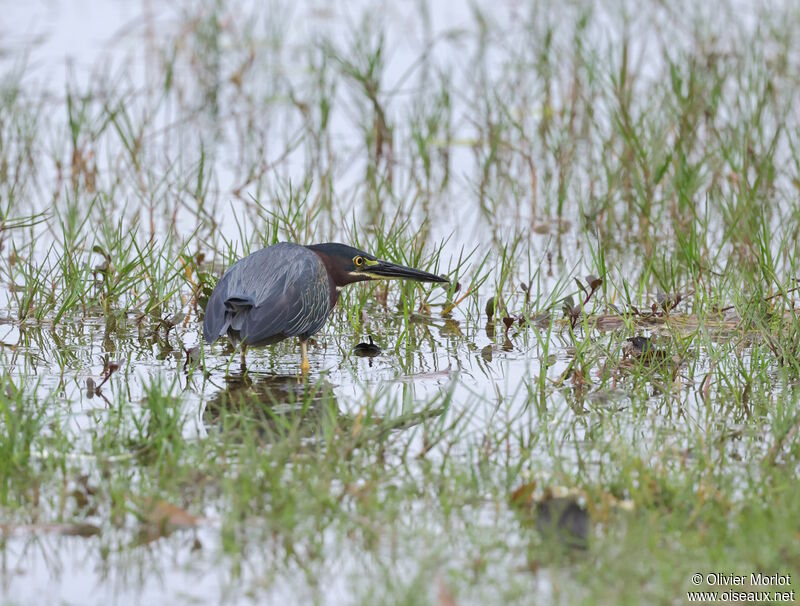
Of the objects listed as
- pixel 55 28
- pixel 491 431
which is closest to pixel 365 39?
pixel 55 28

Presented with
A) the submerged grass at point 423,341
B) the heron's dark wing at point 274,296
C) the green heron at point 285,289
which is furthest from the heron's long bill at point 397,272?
the heron's dark wing at point 274,296

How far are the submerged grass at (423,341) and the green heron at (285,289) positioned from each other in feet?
0.61

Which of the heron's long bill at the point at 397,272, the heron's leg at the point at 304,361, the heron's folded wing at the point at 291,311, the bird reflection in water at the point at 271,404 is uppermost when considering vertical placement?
the heron's long bill at the point at 397,272

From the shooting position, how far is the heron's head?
19.5 ft

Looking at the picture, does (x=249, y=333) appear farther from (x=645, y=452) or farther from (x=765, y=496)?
(x=765, y=496)

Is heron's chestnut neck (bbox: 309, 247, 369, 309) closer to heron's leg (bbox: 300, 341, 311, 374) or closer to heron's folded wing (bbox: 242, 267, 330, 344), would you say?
heron's folded wing (bbox: 242, 267, 330, 344)

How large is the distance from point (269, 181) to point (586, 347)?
334 cm

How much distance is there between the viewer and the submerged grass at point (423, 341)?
358cm

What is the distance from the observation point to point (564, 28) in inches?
408

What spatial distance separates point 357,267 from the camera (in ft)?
19.5

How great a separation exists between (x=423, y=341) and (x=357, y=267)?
431 mm

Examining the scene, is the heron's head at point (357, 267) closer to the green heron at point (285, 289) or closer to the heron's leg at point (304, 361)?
the green heron at point (285, 289)

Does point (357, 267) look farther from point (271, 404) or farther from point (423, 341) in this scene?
point (271, 404)

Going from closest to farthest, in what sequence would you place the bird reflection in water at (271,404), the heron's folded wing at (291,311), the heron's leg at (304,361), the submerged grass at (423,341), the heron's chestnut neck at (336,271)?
1. the submerged grass at (423,341)
2. the bird reflection in water at (271,404)
3. the heron's folded wing at (291,311)
4. the heron's leg at (304,361)
5. the heron's chestnut neck at (336,271)
